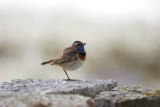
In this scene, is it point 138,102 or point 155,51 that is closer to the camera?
point 138,102

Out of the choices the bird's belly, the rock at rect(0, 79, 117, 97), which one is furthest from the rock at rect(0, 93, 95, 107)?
the bird's belly

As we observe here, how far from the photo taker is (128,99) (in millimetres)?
4387

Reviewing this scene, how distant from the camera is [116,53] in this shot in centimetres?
923

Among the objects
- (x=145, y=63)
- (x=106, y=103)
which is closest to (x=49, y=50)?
(x=145, y=63)

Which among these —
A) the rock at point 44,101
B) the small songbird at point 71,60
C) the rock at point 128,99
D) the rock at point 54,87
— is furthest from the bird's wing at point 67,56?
the rock at point 44,101

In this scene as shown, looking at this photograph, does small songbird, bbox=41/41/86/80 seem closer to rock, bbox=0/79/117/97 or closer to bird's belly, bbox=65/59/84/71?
bird's belly, bbox=65/59/84/71

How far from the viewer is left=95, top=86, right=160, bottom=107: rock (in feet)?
14.3

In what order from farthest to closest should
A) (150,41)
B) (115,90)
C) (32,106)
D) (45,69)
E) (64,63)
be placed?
(150,41) → (45,69) → (64,63) → (115,90) → (32,106)

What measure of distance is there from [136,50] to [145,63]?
16.0 inches

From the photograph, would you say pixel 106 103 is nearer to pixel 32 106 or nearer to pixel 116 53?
pixel 32 106

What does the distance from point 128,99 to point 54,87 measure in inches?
34.8

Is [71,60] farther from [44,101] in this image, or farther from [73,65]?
[44,101]

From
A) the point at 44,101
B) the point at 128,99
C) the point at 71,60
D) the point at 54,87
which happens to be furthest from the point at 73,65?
the point at 44,101

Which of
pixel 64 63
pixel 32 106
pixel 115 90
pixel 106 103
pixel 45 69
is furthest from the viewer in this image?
pixel 45 69
